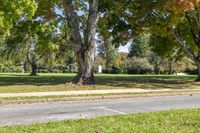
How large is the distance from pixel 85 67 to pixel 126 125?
17.7 metres

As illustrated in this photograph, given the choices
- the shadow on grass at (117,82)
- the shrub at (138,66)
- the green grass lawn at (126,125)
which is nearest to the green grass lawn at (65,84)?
the shadow on grass at (117,82)

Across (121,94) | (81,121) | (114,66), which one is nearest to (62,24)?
(121,94)

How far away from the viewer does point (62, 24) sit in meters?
39.4

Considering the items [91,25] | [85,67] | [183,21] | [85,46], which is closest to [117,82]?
[85,67]

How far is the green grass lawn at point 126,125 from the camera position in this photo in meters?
9.17

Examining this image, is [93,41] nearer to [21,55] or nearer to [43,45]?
[43,45]

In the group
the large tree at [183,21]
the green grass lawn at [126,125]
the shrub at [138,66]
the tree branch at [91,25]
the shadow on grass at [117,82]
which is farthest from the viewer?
the shrub at [138,66]

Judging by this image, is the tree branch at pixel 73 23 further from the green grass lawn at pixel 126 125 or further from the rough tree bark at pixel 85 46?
the green grass lawn at pixel 126 125

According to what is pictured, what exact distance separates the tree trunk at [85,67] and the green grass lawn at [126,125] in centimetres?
1571

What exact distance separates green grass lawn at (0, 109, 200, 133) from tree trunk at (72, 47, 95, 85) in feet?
51.5

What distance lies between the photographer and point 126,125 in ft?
32.7

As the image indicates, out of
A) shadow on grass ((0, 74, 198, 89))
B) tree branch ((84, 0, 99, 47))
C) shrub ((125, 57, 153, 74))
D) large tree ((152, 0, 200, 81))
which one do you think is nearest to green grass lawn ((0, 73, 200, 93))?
shadow on grass ((0, 74, 198, 89))

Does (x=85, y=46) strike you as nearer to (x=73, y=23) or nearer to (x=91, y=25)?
(x=91, y=25)

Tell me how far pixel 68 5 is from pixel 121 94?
978 cm
